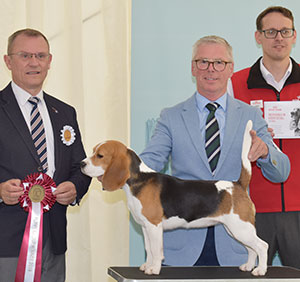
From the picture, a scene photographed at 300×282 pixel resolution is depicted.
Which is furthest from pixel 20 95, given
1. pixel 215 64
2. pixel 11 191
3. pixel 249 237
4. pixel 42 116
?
pixel 249 237

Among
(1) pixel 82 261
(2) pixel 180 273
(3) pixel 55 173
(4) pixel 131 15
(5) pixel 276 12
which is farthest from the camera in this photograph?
(4) pixel 131 15

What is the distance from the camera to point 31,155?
2.39 metres

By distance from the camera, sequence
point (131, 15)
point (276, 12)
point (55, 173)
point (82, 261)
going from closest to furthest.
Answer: point (55, 173), point (276, 12), point (82, 261), point (131, 15)

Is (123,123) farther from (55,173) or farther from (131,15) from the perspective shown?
(55,173)

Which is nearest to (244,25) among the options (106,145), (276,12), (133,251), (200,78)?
(276,12)

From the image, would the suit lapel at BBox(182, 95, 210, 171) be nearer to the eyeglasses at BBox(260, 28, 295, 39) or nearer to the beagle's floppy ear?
the beagle's floppy ear

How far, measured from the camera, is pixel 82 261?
3557 millimetres

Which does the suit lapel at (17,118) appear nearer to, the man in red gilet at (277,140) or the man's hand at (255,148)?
the man's hand at (255,148)

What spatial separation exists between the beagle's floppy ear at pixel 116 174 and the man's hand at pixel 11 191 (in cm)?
46

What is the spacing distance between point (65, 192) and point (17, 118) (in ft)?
1.41

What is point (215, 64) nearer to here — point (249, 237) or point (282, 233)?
point (249, 237)

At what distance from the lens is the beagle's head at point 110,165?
2076 millimetres

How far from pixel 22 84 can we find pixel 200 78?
90 cm

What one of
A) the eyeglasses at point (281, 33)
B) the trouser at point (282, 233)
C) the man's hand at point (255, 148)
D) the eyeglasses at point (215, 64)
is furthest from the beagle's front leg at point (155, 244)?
the eyeglasses at point (281, 33)
